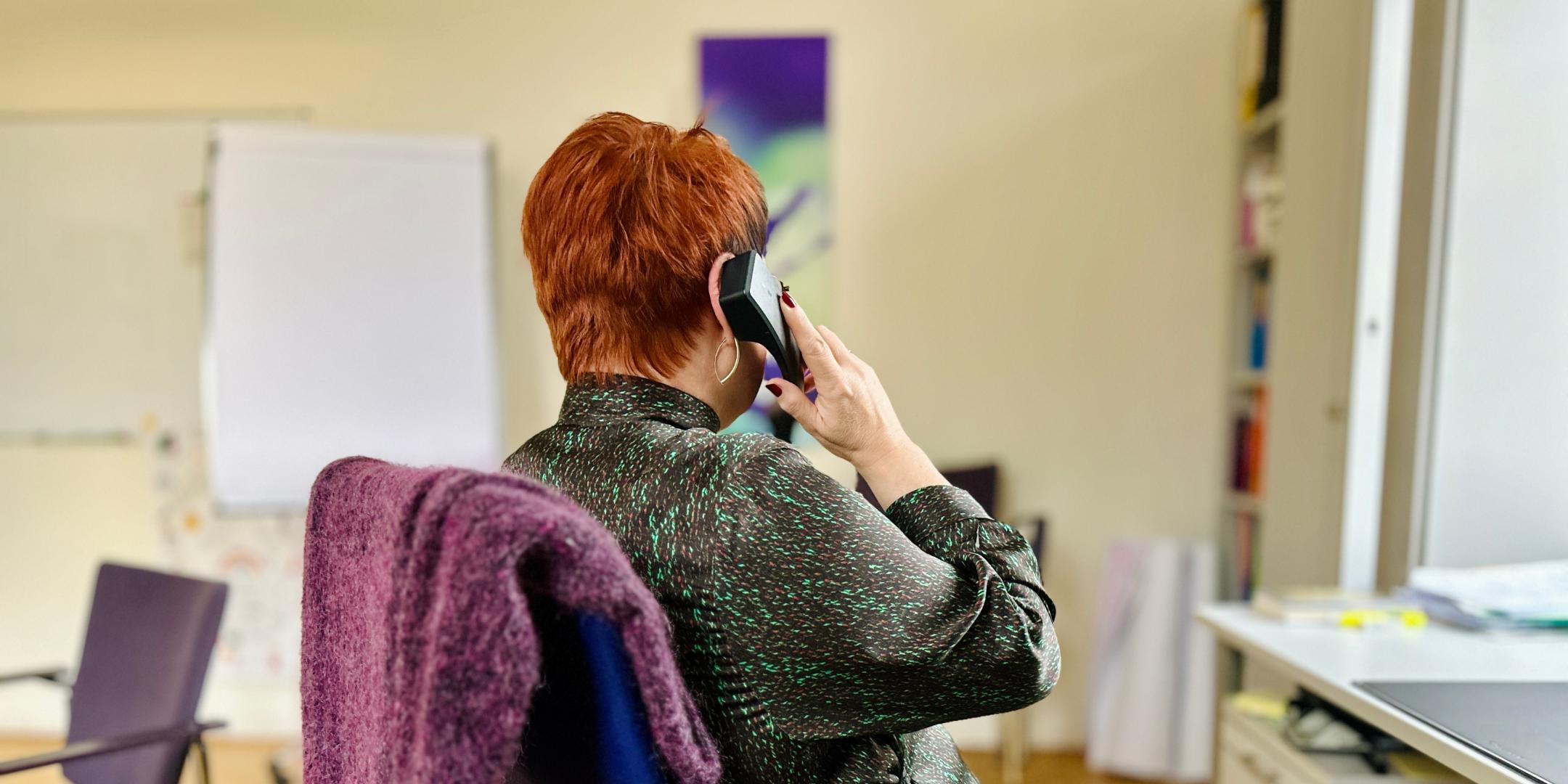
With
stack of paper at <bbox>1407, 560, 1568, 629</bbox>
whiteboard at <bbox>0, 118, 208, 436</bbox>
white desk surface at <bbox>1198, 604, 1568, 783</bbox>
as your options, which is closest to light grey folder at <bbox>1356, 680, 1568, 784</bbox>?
white desk surface at <bbox>1198, 604, 1568, 783</bbox>

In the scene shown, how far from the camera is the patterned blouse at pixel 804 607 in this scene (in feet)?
2.35

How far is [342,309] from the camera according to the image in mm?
2650

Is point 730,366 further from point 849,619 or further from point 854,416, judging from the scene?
point 849,619

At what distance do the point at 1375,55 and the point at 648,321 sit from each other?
183 centimetres

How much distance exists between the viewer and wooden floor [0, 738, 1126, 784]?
2750 millimetres

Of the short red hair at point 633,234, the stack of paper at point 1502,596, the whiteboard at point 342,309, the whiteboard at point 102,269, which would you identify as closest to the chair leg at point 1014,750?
the stack of paper at point 1502,596

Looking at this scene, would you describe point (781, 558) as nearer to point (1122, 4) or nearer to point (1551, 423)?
point (1551, 423)

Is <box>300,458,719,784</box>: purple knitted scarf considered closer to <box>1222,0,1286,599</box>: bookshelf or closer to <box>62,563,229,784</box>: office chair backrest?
<box>62,563,229,784</box>: office chair backrest

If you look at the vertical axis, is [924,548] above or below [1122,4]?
below

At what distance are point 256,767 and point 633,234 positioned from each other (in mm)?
2774

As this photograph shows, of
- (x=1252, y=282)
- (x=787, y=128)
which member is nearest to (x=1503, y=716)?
(x=1252, y=282)

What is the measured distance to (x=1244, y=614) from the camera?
1740 mm

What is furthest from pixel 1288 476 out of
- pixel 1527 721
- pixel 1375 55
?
pixel 1527 721

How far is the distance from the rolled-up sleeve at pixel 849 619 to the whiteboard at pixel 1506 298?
1518 mm
